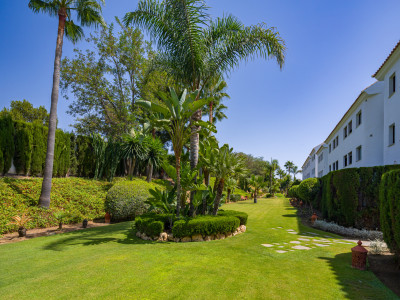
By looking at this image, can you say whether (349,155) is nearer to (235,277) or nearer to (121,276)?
(235,277)

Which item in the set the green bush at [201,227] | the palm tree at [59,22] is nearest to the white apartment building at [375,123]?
the green bush at [201,227]

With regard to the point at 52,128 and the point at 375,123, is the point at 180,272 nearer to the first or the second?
the point at 52,128

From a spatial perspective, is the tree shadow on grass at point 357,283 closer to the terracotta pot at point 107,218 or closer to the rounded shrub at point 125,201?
the rounded shrub at point 125,201

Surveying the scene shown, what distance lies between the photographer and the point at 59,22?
1241cm

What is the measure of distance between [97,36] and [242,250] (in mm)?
23997

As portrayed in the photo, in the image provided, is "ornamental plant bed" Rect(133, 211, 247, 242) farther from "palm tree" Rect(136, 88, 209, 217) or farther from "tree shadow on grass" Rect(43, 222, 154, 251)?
"palm tree" Rect(136, 88, 209, 217)

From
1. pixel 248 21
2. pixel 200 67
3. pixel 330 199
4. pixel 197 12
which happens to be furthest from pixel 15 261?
pixel 330 199

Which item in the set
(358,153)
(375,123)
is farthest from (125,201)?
(358,153)

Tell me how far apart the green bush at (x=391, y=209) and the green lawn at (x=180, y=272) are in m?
0.94

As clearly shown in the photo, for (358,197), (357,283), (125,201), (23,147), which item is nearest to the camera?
(357,283)

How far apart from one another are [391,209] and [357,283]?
1841 mm

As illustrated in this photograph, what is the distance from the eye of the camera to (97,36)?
2159 cm

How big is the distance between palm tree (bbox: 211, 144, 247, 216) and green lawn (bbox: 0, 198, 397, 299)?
2878mm

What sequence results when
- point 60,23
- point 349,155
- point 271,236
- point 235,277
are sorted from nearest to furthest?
point 235,277 < point 271,236 < point 60,23 < point 349,155
